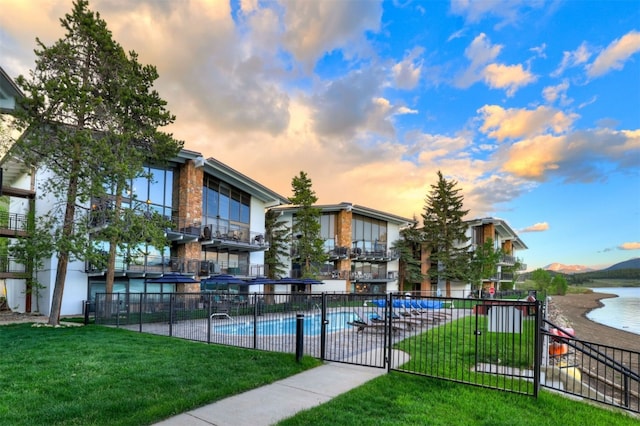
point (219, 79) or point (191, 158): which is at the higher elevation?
point (219, 79)

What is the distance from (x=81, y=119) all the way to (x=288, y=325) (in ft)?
41.6

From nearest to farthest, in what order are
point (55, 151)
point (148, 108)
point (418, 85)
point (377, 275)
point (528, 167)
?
1. point (55, 151)
2. point (148, 108)
3. point (418, 85)
4. point (528, 167)
5. point (377, 275)

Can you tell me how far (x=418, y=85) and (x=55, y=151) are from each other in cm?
1631

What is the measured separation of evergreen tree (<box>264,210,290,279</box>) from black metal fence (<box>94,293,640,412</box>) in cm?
1777

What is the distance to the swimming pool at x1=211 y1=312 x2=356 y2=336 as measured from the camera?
8.61m

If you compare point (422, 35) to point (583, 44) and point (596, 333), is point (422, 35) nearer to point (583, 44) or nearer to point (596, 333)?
point (583, 44)

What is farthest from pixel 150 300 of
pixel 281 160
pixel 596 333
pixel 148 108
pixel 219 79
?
pixel 596 333

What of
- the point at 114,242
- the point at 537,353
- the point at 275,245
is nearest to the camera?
the point at 537,353

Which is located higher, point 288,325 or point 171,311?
point 288,325

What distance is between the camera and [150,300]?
45.2 feet

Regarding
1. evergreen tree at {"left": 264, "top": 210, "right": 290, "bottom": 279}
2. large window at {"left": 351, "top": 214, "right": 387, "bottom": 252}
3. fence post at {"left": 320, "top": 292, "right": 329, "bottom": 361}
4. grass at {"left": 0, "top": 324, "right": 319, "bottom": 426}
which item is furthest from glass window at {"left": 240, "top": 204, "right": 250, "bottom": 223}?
fence post at {"left": 320, "top": 292, "right": 329, "bottom": 361}

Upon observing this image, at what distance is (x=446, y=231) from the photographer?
41.9m

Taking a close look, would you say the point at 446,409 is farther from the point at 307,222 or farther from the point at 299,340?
the point at 307,222

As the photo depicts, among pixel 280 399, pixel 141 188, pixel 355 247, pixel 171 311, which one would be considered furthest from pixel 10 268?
pixel 355 247
